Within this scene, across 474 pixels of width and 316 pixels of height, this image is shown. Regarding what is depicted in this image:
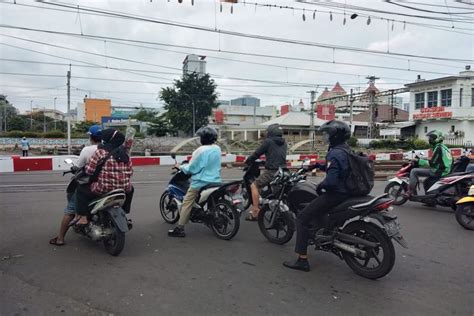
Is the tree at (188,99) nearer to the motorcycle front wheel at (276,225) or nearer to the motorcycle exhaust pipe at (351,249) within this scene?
the motorcycle front wheel at (276,225)

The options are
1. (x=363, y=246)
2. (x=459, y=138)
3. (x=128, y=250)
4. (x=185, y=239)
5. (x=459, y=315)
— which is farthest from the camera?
(x=459, y=138)

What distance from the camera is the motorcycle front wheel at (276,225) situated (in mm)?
5203

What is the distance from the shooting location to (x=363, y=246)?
410cm

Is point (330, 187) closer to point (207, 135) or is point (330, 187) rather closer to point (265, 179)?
point (207, 135)

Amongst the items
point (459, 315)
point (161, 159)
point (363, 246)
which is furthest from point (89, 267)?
point (161, 159)

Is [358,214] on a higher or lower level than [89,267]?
higher

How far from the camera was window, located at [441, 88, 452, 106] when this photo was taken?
39.7 meters

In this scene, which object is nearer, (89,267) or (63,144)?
(89,267)

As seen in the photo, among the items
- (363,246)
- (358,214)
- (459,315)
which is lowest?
(459,315)

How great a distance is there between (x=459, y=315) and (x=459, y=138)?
136 ft

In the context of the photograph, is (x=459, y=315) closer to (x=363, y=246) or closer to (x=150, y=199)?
(x=363, y=246)

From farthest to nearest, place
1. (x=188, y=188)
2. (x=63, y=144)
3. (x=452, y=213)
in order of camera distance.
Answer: (x=63, y=144), (x=452, y=213), (x=188, y=188)

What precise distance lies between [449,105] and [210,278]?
42876 millimetres

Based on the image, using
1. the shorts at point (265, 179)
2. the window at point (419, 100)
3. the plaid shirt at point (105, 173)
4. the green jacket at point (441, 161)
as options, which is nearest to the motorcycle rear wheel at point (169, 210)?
the shorts at point (265, 179)
